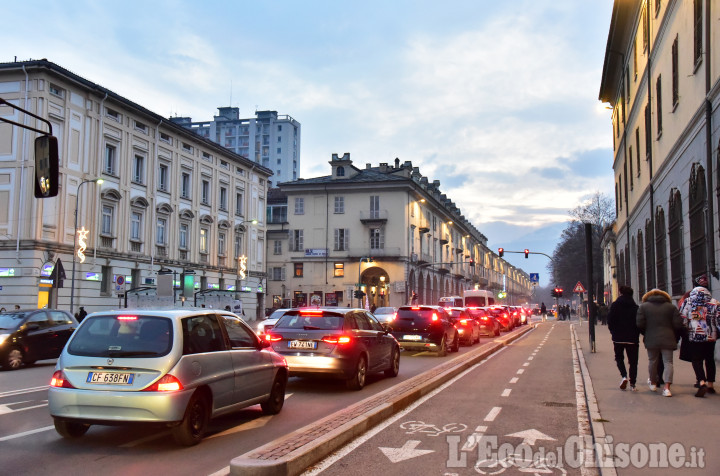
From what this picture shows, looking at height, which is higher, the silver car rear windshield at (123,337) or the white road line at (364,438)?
the silver car rear windshield at (123,337)

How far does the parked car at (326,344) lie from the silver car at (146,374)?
3811 millimetres

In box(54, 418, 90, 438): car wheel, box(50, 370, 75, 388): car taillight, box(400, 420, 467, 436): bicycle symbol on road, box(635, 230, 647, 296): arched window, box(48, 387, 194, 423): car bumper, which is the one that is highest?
box(635, 230, 647, 296): arched window

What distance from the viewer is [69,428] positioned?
7.68m

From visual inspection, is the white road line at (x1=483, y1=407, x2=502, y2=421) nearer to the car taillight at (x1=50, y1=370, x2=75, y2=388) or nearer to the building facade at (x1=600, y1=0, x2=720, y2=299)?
the car taillight at (x1=50, y1=370, x2=75, y2=388)

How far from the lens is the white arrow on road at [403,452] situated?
22.7 ft

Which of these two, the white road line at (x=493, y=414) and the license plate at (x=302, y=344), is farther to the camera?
the license plate at (x=302, y=344)

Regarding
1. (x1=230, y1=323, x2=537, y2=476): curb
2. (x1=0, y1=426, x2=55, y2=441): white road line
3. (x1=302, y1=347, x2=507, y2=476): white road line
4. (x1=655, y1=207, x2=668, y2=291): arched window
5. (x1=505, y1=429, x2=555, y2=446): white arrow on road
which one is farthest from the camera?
(x1=655, y1=207, x2=668, y2=291): arched window

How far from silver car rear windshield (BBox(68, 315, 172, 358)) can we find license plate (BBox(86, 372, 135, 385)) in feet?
0.73

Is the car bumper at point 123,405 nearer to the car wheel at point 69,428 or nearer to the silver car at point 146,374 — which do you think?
the silver car at point 146,374

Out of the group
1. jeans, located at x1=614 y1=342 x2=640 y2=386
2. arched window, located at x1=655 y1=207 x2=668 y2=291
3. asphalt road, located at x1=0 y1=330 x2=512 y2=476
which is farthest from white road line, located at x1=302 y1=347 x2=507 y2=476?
arched window, located at x1=655 y1=207 x2=668 y2=291

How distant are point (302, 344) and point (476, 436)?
4886 millimetres

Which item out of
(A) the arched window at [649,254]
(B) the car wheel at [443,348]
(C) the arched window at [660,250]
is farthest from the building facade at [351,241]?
(B) the car wheel at [443,348]

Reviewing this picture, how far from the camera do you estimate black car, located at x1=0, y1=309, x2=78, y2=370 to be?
16.9m

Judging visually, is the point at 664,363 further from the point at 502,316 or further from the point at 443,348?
the point at 502,316
